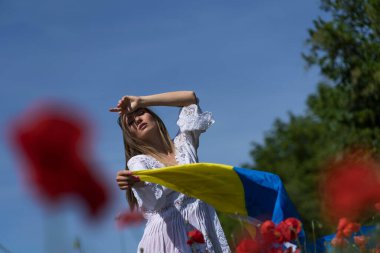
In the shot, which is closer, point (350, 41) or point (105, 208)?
point (105, 208)

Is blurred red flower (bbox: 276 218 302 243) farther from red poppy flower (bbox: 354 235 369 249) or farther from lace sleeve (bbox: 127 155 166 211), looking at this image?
lace sleeve (bbox: 127 155 166 211)

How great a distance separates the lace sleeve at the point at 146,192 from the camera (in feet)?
13.0

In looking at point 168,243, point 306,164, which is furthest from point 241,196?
point 306,164

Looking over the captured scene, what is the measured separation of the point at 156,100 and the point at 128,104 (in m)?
0.24

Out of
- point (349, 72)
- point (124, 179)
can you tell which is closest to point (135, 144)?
point (124, 179)

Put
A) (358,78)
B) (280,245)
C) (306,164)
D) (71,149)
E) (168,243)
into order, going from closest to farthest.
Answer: (71,149)
(280,245)
(168,243)
(358,78)
(306,164)

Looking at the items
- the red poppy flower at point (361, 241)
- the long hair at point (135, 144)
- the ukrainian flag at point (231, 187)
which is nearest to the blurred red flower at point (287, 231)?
the red poppy flower at point (361, 241)

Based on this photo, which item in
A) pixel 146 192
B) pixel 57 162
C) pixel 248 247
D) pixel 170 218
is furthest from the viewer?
pixel 170 218

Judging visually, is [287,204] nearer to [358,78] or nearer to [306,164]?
[358,78]

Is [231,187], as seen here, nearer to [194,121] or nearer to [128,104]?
[194,121]

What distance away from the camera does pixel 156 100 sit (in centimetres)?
445

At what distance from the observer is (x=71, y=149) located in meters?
0.92

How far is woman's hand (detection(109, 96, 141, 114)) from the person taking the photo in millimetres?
4258

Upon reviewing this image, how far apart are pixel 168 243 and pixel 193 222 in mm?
193
